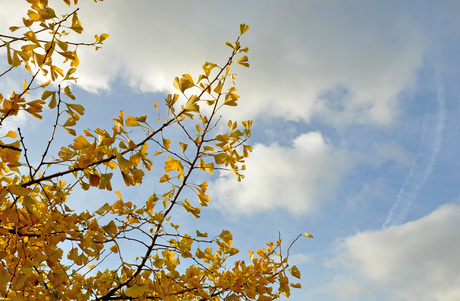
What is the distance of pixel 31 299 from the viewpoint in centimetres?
231

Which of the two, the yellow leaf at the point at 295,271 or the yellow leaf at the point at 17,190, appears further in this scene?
the yellow leaf at the point at 295,271

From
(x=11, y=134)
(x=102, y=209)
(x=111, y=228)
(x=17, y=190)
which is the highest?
(x=11, y=134)

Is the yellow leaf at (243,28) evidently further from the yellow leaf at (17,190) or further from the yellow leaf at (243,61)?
the yellow leaf at (17,190)

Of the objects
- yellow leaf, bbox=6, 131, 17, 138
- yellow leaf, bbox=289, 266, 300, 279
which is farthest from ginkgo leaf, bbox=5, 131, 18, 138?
yellow leaf, bbox=289, 266, 300, 279

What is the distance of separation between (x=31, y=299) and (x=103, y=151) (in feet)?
3.54

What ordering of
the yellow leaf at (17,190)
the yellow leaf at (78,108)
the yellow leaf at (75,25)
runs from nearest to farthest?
the yellow leaf at (17,190), the yellow leaf at (75,25), the yellow leaf at (78,108)

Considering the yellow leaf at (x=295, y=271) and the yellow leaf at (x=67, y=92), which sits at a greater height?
the yellow leaf at (x=67, y=92)

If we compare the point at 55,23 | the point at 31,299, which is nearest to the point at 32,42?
the point at 55,23

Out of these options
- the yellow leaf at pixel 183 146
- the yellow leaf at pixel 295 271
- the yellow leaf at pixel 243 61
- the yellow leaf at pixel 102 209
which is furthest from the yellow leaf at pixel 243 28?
the yellow leaf at pixel 295 271

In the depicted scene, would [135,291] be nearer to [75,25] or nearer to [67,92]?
[67,92]

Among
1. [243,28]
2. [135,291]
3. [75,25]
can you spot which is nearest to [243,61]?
[243,28]

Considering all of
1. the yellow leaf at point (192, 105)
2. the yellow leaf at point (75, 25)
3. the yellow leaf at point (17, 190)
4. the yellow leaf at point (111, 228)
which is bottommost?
the yellow leaf at point (17, 190)

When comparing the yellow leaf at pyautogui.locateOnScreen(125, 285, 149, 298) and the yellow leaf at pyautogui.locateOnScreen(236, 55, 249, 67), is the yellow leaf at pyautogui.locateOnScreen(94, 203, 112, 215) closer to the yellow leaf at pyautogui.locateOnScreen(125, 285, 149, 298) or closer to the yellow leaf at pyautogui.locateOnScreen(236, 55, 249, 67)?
the yellow leaf at pyautogui.locateOnScreen(125, 285, 149, 298)

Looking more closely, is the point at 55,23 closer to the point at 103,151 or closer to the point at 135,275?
the point at 103,151
